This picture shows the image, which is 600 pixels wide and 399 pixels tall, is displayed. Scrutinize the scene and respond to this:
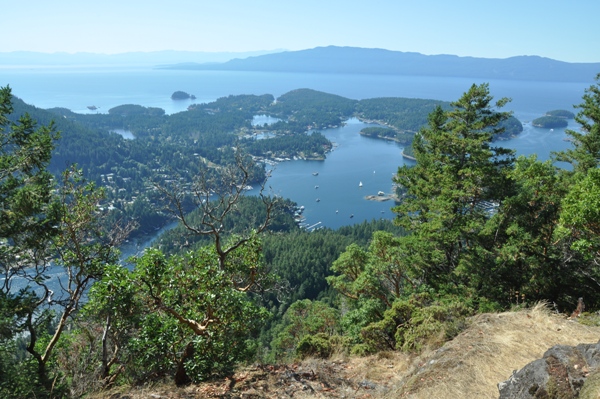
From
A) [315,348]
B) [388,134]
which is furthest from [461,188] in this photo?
[388,134]

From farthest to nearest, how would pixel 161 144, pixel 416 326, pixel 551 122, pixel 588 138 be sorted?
pixel 161 144 → pixel 551 122 → pixel 588 138 → pixel 416 326

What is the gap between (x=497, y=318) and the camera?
27.3ft

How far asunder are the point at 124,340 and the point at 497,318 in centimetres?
829

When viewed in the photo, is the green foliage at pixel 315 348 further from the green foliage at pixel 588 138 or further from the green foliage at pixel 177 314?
the green foliage at pixel 588 138

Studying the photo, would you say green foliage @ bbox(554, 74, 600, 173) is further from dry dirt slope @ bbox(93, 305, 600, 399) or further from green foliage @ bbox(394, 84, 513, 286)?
dry dirt slope @ bbox(93, 305, 600, 399)

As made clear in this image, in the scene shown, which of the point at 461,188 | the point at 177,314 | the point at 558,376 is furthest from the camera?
the point at 461,188

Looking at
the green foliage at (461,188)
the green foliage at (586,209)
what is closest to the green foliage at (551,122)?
the green foliage at (461,188)

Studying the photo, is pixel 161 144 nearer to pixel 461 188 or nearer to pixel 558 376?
pixel 461 188

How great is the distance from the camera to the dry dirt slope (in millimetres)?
6082

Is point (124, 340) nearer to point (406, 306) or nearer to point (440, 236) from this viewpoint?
point (406, 306)

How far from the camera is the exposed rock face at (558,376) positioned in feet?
14.8

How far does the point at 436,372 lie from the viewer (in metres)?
6.41

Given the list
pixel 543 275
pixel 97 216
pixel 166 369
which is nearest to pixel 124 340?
pixel 166 369

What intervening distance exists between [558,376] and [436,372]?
208 centimetres
